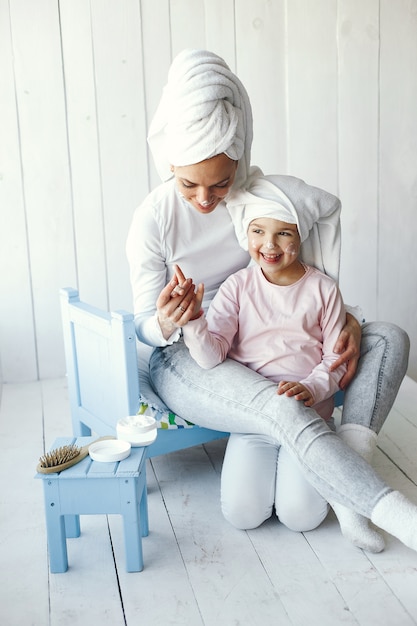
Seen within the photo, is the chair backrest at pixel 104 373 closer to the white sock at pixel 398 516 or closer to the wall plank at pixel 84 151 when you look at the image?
the white sock at pixel 398 516

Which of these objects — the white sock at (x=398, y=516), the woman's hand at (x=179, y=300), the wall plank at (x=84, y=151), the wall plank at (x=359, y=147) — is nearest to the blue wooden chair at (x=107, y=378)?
the woman's hand at (x=179, y=300)

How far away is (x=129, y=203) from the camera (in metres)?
3.13

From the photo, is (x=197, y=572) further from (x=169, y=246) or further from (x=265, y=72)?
(x=265, y=72)

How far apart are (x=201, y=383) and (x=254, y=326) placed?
0.70 ft

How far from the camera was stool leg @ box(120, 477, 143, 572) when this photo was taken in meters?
1.68

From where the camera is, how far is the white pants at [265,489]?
1891 mm

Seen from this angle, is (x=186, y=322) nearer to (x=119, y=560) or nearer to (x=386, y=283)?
(x=119, y=560)

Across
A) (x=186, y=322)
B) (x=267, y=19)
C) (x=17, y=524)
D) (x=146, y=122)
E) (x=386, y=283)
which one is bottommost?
(x=17, y=524)

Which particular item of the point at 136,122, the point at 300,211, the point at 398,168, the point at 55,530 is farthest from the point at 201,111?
the point at 398,168

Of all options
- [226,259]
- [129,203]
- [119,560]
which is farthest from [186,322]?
[129,203]

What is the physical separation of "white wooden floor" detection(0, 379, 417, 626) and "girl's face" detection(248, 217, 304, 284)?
2.14 ft

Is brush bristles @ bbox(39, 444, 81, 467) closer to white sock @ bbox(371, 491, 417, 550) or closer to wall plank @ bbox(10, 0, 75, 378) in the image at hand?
white sock @ bbox(371, 491, 417, 550)

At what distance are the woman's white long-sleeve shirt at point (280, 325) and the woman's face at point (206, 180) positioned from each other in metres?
0.24

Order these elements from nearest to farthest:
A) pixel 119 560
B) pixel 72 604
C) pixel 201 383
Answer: pixel 72 604
pixel 119 560
pixel 201 383
